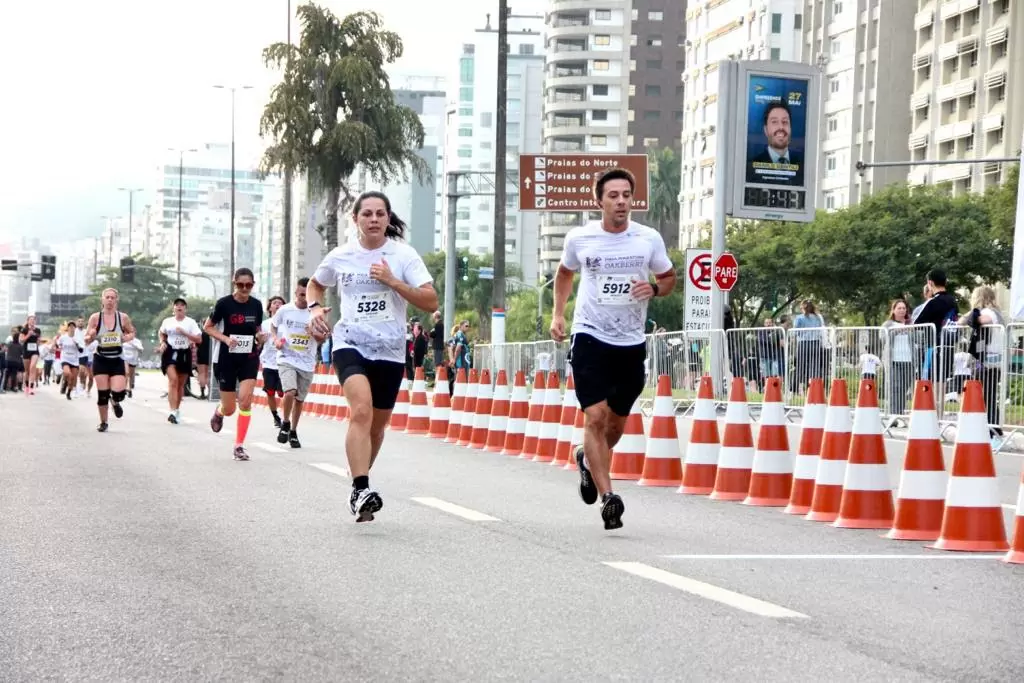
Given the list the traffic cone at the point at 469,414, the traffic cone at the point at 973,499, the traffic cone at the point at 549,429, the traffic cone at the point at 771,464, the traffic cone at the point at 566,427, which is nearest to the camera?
the traffic cone at the point at 973,499

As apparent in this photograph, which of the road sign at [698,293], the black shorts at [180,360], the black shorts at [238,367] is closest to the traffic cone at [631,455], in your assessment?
the black shorts at [238,367]

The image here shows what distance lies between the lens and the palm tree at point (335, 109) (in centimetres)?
5444

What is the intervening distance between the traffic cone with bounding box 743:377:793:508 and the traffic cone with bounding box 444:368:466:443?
29.8 feet

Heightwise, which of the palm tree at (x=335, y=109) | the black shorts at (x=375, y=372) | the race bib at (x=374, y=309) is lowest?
the black shorts at (x=375, y=372)

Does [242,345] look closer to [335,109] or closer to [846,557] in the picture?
[846,557]

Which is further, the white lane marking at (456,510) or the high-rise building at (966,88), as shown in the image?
the high-rise building at (966,88)

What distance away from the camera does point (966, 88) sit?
308ft

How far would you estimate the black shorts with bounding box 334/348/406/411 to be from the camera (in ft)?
36.0

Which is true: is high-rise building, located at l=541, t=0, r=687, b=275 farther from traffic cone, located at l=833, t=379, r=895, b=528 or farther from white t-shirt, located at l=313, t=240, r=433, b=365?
traffic cone, located at l=833, t=379, r=895, b=528

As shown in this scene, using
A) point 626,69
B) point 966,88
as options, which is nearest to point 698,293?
point 966,88

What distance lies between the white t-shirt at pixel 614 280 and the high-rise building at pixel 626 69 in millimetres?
149406

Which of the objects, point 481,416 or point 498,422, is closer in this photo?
point 498,422

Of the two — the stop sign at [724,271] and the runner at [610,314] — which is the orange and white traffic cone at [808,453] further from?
the stop sign at [724,271]

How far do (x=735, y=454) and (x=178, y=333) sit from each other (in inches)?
584
